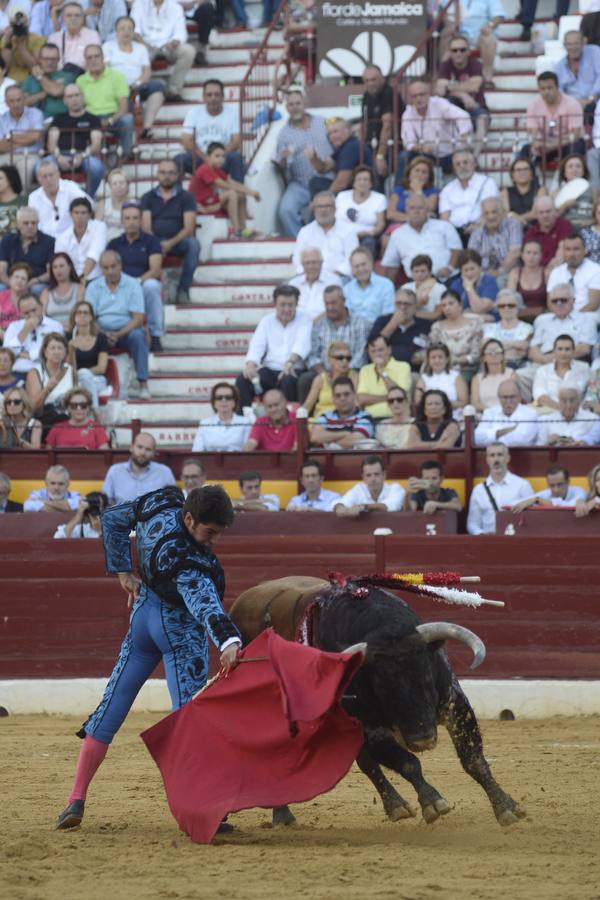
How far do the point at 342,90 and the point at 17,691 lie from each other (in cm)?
599

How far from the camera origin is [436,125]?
12.8 metres

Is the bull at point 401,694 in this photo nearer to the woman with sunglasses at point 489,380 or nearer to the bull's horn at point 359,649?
the bull's horn at point 359,649

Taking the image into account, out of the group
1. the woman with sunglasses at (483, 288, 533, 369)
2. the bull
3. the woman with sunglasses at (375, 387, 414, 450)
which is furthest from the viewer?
the woman with sunglasses at (483, 288, 533, 369)

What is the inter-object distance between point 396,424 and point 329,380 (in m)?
0.65

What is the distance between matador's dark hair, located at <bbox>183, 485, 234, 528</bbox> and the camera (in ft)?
18.2

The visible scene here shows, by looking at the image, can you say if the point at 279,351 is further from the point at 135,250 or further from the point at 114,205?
the point at 114,205

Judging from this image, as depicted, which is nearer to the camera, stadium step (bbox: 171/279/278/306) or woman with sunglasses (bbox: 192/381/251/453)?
woman with sunglasses (bbox: 192/381/251/453)

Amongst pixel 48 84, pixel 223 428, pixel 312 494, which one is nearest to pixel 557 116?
pixel 223 428

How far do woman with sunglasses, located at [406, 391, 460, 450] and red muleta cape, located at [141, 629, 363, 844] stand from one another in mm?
4727

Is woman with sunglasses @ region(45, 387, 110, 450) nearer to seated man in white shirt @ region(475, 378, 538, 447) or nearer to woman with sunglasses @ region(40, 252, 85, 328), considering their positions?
woman with sunglasses @ region(40, 252, 85, 328)

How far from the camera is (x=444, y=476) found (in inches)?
408

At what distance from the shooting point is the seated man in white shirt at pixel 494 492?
392 inches

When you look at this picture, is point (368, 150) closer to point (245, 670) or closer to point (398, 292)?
point (398, 292)

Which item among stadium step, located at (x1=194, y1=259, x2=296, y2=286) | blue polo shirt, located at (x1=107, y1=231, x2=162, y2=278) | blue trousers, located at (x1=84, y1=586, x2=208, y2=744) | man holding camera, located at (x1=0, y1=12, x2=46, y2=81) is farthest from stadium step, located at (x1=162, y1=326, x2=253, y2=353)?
blue trousers, located at (x1=84, y1=586, x2=208, y2=744)
